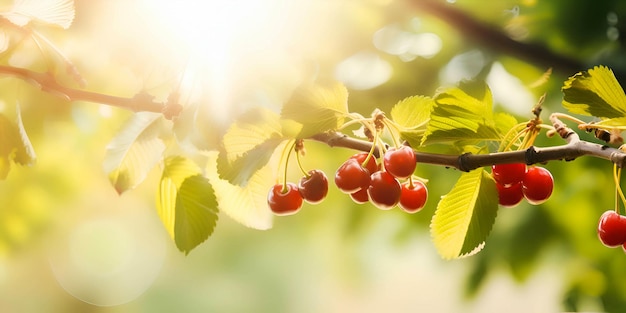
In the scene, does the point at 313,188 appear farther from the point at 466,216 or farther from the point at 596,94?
the point at 596,94

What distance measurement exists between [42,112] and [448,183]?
1104 mm

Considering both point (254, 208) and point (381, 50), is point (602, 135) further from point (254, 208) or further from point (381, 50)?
point (381, 50)

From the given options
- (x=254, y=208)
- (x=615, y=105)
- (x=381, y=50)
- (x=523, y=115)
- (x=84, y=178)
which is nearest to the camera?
(x=615, y=105)

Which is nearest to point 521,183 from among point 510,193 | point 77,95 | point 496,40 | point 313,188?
point 510,193

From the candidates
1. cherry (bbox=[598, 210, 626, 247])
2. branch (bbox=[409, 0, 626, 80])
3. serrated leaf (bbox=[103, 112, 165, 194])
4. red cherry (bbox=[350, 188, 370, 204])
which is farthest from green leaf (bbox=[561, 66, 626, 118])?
branch (bbox=[409, 0, 626, 80])

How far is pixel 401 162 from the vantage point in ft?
1.92

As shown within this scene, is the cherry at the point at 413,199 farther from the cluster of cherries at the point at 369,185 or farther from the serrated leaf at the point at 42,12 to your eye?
the serrated leaf at the point at 42,12

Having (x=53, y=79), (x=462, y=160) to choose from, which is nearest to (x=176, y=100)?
(x=53, y=79)

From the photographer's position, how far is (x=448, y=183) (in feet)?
5.48

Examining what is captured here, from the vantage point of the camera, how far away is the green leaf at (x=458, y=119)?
1.91 ft

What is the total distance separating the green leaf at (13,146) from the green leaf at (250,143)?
254 millimetres

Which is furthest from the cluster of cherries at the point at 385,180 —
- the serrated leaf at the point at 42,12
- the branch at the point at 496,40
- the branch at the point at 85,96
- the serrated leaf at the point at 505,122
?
the branch at the point at 496,40

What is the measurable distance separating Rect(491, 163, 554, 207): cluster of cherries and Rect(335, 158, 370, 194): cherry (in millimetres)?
133

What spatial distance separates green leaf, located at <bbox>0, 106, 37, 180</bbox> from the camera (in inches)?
28.7
